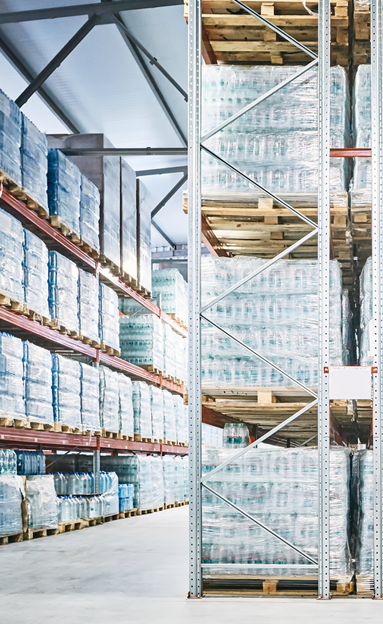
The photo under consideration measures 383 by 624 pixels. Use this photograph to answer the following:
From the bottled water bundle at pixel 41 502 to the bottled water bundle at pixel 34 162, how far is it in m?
3.37

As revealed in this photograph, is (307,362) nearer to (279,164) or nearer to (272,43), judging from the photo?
(279,164)

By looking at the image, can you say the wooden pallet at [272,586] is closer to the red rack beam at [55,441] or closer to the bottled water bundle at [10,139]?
the red rack beam at [55,441]

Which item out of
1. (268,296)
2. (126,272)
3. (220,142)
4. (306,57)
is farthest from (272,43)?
(126,272)

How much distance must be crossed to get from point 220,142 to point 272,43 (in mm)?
1071

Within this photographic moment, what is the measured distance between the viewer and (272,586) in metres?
5.48

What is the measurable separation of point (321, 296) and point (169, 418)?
438 inches

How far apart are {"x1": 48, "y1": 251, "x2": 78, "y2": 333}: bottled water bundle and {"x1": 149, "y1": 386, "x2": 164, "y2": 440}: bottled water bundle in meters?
4.20

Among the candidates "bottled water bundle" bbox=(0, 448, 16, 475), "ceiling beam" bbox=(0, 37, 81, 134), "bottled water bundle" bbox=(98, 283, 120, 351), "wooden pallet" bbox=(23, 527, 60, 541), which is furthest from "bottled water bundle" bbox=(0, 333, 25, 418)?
"ceiling beam" bbox=(0, 37, 81, 134)

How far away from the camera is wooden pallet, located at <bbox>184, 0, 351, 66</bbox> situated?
6.21 metres

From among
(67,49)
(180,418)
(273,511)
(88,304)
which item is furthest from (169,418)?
(273,511)

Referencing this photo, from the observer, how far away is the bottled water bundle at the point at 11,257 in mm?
8609

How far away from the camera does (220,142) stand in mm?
6184

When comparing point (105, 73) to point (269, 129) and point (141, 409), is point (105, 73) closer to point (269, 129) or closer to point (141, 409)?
point (141, 409)

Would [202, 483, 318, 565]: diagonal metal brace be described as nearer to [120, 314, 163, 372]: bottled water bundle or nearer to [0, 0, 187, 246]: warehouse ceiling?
[0, 0, 187, 246]: warehouse ceiling
